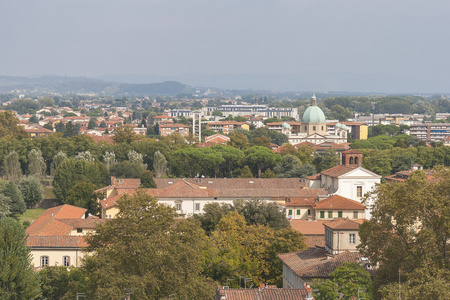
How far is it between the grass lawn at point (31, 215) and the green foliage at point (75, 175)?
2403mm

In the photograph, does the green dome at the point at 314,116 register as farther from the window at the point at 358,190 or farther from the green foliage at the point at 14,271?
the green foliage at the point at 14,271

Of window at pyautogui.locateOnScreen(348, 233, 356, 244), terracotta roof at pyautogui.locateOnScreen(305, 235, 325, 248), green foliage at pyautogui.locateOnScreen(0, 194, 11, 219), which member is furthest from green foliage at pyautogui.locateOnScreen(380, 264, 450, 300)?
green foliage at pyautogui.locateOnScreen(0, 194, 11, 219)

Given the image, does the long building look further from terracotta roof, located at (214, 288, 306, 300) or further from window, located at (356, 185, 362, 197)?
terracotta roof, located at (214, 288, 306, 300)

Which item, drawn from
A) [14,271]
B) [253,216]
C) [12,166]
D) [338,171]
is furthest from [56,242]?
[12,166]

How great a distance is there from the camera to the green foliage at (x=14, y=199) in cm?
5194

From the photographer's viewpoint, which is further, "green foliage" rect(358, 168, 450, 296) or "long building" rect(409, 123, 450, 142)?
"long building" rect(409, 123, 450, 142)

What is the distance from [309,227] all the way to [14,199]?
895 inches

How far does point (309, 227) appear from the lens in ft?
131

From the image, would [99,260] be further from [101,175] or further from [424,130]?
[424,130]

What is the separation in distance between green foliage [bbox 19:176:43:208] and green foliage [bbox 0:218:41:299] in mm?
31677

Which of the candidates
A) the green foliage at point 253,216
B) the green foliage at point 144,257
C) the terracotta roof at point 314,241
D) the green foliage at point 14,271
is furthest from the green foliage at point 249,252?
the green foliage at point 14,271

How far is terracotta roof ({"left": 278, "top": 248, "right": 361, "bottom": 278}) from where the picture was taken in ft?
86.1

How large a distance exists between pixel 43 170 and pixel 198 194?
24663 mm

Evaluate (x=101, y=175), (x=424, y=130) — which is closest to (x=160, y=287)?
(x=101, y=175)
